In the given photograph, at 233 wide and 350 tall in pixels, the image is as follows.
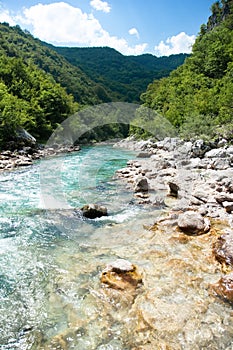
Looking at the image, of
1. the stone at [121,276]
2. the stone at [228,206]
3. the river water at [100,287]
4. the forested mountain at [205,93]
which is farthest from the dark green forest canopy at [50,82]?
the stone at [121,276]

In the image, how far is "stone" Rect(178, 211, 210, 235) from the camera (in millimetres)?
6453

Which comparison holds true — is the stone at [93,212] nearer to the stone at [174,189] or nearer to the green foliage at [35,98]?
the stone at [174,189]

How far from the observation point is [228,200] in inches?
315

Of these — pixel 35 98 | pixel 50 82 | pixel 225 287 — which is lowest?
pixel 225 287

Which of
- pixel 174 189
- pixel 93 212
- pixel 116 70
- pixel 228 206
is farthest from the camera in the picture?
pixel 116 70

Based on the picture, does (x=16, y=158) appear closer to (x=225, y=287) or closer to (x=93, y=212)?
(x=93, y=212)

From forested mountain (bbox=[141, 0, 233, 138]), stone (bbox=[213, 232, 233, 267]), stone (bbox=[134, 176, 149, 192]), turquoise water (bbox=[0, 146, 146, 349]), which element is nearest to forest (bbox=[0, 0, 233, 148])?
forested mountain (bbox=[141, 0, 233, 138])

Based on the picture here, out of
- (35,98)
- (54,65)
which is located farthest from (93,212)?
(54,65)

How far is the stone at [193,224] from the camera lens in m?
6.45

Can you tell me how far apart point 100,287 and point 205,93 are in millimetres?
27870

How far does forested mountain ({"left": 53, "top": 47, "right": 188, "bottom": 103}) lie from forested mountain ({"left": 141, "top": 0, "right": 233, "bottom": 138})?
37407 millimetres

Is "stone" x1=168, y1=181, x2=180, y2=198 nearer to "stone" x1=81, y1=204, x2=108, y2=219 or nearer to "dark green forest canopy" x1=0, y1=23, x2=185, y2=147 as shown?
"stone" x1=81, y1=204, x2=108, y2=219

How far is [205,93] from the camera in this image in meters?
27.7

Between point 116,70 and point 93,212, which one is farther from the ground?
point 116,70
